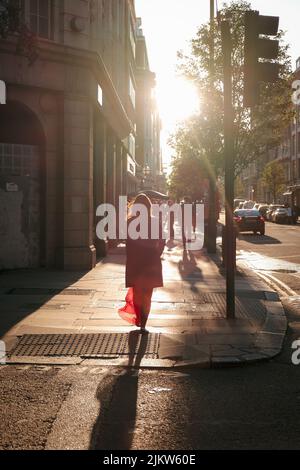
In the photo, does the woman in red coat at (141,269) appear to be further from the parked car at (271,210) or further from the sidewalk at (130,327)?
the parked car at (271,210)

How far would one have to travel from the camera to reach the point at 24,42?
23.9ft

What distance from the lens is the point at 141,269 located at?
7531mm

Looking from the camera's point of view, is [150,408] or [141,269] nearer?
[150,408]

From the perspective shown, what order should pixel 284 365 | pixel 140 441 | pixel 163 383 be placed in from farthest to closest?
pixel 284 365, pixel 163 383, pixel 140 441

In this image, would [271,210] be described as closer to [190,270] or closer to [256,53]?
[190,270]

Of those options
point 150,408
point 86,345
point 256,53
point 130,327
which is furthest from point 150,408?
point 256,53

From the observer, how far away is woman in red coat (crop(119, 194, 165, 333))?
743 centimetres

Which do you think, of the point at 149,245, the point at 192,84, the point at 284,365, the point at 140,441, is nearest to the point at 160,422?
the point at 140,441

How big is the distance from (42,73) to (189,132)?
22.5 metres

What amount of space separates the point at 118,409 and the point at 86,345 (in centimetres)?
203

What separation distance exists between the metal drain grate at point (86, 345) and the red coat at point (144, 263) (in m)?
0.70

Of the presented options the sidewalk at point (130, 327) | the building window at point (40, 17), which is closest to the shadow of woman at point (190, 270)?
the sidewalk at point (130, 327)

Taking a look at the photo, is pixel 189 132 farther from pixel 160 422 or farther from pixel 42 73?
pixel 160 422

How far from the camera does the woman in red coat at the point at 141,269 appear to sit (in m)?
7.43
